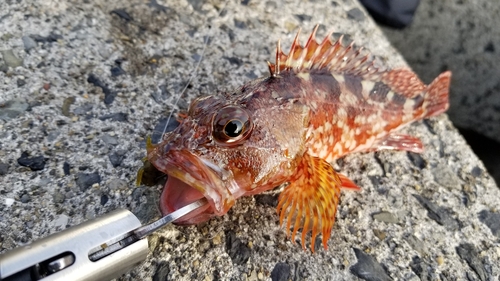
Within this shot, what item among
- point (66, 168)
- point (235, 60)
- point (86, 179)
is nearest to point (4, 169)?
point (66, 168)

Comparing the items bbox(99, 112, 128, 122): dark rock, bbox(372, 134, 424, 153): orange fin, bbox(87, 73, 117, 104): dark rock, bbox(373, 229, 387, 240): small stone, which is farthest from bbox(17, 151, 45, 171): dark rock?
bbox(372, 134, 424, 153): orange fin

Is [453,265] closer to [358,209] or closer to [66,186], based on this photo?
[358,209]

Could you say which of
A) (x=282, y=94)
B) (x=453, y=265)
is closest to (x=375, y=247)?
(x=453, y=265)

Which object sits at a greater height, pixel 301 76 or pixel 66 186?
pixel 301 76

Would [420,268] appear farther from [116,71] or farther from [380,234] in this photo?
[116,71]

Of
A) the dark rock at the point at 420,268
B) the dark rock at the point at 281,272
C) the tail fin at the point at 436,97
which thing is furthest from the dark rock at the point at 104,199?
the tail fin at the point at 436,97

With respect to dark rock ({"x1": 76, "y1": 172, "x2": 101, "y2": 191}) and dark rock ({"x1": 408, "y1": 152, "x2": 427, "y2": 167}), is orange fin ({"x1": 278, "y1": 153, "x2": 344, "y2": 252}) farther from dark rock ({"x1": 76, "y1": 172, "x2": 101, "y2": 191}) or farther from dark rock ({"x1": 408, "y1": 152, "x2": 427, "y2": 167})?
dark rock ({"x1": 76, "y1": 172, "x2": 101, "y2": 191})

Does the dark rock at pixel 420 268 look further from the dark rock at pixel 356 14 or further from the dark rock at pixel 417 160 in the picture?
the dark rock at pixel 356 14
